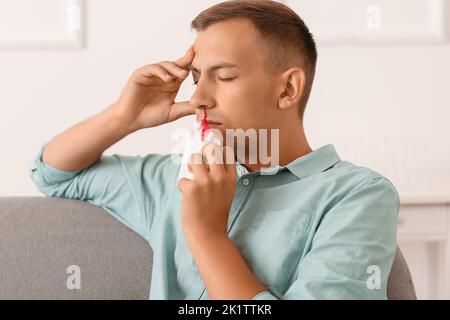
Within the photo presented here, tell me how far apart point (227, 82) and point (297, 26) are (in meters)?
0.20

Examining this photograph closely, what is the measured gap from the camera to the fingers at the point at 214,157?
43.8 inches

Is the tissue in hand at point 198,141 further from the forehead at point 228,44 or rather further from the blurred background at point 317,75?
the blurred background at point 317,75

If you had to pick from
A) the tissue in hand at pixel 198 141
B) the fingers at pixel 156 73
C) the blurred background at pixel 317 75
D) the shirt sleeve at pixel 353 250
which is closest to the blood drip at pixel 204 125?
the tissue in hand at pixel 198 141

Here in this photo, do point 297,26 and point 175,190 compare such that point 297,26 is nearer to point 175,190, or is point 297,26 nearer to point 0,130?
point 175,190

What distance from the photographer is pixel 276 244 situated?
1.14m

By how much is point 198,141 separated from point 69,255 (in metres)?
0.35

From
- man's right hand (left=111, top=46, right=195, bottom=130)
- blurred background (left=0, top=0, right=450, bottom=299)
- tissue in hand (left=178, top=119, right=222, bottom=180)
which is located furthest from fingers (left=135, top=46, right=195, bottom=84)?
blurred background (left=0, top=0, right=450, bottom=299)

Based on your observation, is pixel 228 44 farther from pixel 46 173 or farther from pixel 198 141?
pixel 46 173

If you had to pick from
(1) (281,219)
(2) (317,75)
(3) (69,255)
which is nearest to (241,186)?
(1) (281,219)

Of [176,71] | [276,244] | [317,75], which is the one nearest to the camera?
[276,244]

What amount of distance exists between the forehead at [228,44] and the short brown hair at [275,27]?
0.05 ft

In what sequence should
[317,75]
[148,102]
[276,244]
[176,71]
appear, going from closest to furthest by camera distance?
[276,244], [176,71], [148,102], [317,75]

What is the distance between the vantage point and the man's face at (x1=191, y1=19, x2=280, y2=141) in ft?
3.96
